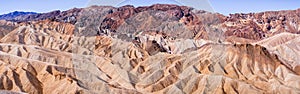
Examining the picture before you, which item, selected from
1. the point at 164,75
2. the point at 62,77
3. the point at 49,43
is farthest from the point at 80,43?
the point at 62,77

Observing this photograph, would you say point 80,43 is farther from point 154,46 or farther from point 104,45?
point 154,46

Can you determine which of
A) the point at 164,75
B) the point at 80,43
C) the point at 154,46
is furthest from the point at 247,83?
the point at 80,43

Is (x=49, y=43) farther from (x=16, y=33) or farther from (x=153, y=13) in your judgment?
(x=153, y=13)

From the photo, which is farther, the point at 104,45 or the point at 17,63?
the point at 104,45

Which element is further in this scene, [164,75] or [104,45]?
[104,45]

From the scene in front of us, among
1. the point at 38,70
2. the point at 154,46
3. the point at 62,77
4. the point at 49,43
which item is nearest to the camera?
the point at 62,77

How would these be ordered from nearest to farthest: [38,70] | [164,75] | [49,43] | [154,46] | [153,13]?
[38,70] → [164,75] → [154,46] → [49,43] → [153,13]

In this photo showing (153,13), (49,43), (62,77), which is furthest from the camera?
(153,13)

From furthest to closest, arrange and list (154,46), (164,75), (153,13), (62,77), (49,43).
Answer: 1. (153,13)
2. (49,43)
3. (154,46)
4. (164,75)
5. (62,77)
